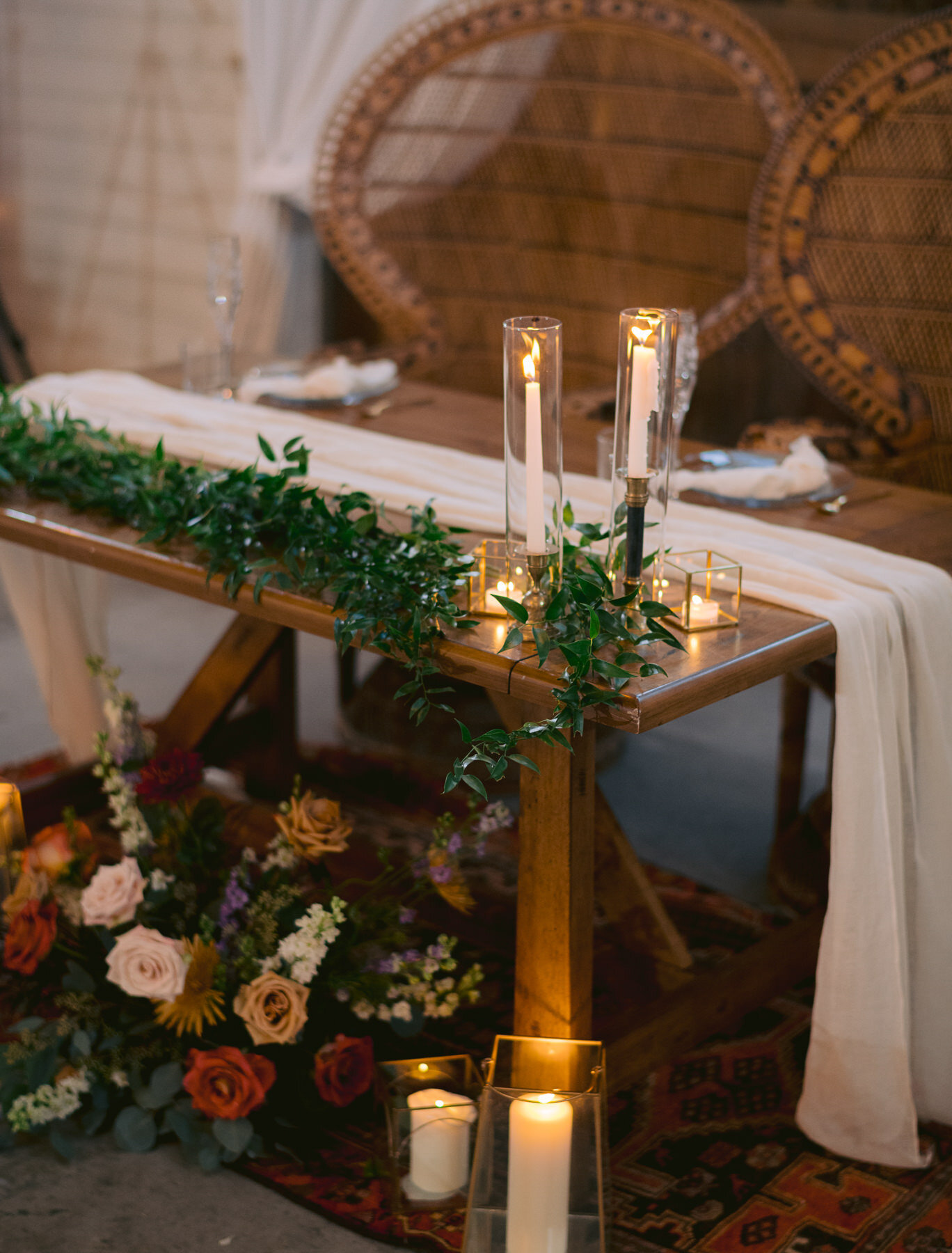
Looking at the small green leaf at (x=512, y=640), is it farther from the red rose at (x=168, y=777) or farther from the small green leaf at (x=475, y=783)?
the red rose at (x=168, y=777)

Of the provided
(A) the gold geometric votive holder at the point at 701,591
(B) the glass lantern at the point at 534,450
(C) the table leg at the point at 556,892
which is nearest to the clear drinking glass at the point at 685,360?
(A) the gold geometric votive holder at the point at 701,591

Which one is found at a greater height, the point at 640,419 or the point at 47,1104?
the point at 640,419

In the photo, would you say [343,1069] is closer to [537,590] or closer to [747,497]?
[537,590]

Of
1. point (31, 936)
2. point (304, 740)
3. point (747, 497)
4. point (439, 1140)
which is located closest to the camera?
point (439, 1140)

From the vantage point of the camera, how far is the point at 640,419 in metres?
1.39

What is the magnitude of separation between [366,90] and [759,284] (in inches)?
41.5

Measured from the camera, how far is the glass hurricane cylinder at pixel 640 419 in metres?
1.38

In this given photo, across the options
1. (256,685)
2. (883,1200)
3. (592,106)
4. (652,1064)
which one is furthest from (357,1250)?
(592,106)

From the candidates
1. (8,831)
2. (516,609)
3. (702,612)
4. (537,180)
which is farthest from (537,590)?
(537,180)

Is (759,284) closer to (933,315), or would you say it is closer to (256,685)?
(933,315)

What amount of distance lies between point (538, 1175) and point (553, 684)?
0.47m

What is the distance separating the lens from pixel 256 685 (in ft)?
8.82

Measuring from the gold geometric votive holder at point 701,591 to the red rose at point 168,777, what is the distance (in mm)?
674

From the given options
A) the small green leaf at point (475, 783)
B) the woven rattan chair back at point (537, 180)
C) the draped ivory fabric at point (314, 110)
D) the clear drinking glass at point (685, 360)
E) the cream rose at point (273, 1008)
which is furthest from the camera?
the draped ivory fabric at point (314, 110)
